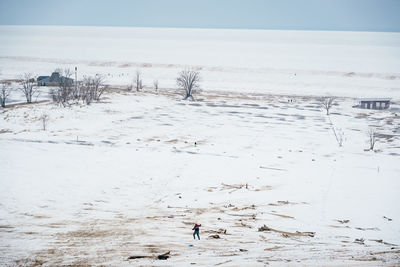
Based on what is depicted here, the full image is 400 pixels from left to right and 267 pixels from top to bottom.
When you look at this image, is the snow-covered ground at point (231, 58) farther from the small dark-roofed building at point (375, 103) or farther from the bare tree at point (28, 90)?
the bare tree at point (28, 90)

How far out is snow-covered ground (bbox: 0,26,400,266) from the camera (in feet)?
46.0

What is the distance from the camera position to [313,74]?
94938 millimetres

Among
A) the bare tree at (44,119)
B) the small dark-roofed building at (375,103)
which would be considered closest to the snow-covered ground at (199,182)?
the bare tree at (44,119)

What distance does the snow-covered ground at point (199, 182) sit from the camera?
14031mm

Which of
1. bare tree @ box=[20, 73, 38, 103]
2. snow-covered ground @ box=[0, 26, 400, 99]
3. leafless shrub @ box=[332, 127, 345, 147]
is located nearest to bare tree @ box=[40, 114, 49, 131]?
bare tree @ box=[20, 73, 38, 103]

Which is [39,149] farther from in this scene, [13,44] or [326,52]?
[13,44]

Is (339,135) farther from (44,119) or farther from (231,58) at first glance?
(231,58)

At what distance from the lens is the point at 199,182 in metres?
23.9

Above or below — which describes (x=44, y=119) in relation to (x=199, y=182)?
above

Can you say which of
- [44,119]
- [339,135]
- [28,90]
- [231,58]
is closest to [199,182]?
[339,135]

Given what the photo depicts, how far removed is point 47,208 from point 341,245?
42.8 feet

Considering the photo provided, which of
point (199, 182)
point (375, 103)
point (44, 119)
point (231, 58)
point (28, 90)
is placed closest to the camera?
point (199, 182)

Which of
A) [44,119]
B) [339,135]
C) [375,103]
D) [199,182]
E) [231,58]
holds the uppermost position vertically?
[231,58]

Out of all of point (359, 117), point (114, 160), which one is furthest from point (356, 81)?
point (114, 160)
